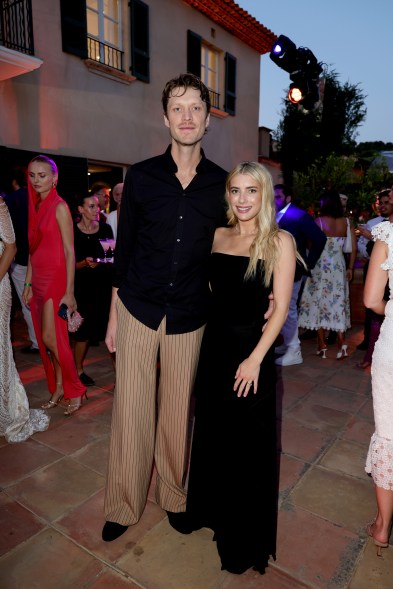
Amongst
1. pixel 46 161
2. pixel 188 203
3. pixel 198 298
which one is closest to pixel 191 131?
pixel 188 203

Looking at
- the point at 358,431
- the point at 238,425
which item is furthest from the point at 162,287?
the point at 358,431

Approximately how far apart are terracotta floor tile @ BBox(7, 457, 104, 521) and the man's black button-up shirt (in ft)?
4.29

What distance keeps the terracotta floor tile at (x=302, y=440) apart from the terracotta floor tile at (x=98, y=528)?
3.93ft

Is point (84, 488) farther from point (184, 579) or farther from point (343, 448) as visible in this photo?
point (343, 448)

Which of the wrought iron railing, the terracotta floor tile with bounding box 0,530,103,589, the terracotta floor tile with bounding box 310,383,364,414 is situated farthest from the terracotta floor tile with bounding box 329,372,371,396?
the wrought iron railing

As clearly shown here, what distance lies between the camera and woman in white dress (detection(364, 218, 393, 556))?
203 cm

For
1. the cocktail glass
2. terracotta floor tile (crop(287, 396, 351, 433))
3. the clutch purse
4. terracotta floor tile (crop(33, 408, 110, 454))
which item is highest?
the cocktail glass

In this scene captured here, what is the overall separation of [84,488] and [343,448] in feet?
6.44

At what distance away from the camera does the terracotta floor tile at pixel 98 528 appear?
215cm

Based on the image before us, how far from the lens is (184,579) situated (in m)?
1.97

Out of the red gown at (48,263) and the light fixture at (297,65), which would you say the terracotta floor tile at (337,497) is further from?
the light fixture at (297,65)

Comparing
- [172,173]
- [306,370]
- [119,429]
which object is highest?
[172,173]

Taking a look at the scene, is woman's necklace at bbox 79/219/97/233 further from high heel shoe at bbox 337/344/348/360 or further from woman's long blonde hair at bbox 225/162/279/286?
high heel shoe at bbox 337/344/348/360

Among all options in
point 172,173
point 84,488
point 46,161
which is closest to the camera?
point 172,173
